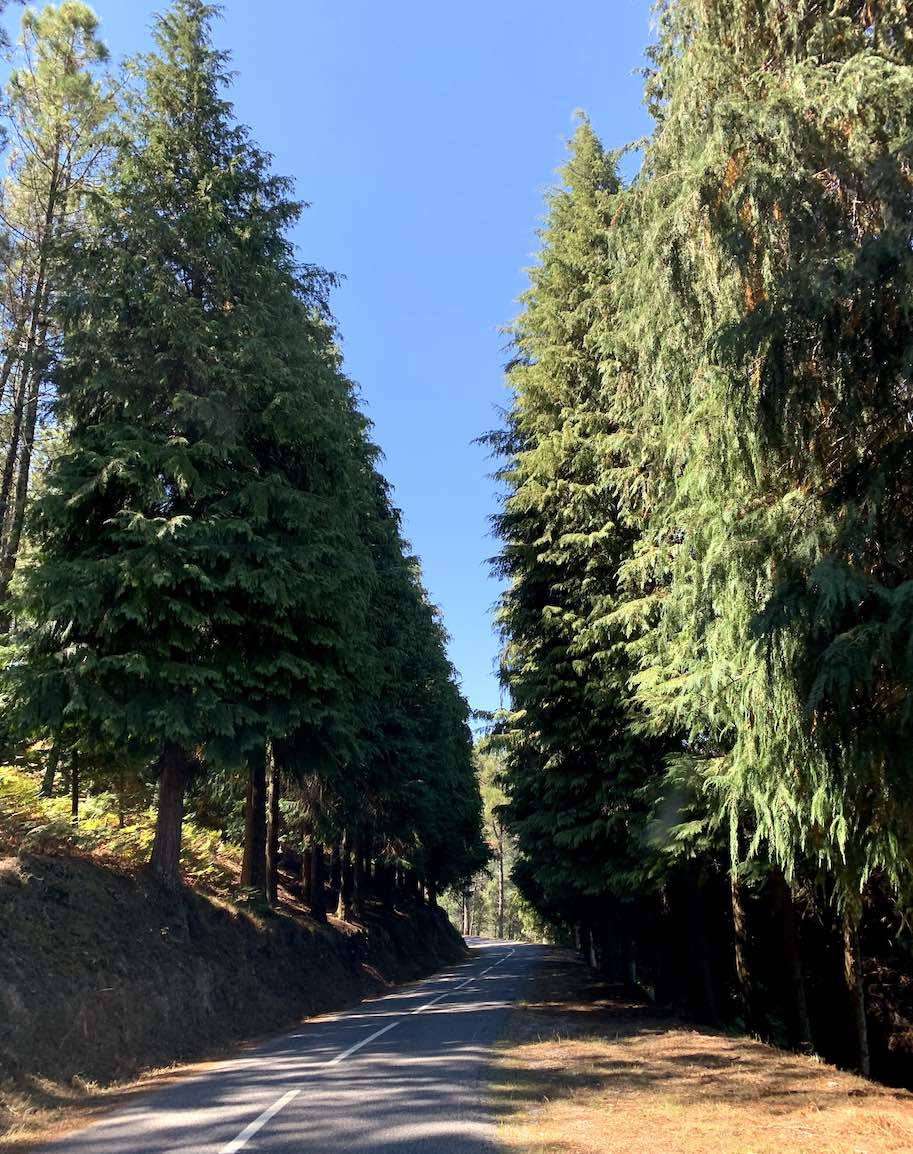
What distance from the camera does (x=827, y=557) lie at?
22.5 feet

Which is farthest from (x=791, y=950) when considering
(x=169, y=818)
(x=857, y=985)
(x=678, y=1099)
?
(x=169, y=818)

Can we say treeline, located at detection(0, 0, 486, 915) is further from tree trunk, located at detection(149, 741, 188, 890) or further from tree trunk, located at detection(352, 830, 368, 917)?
tree trunk, located at detection(352, 830, 368, 917)

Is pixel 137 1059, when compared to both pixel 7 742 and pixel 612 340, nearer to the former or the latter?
pixel 7 742

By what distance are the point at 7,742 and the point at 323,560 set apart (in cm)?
661

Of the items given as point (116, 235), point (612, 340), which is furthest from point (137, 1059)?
point (116, 235)

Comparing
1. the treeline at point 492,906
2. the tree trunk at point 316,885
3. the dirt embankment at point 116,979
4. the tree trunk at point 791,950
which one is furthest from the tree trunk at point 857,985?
the treeline at point 492,906

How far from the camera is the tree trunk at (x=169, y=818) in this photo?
1345 cm

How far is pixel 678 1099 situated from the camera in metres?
7.70

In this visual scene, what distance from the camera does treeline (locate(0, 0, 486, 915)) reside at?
39.8 feet

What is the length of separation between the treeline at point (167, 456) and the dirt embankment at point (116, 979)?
126cm

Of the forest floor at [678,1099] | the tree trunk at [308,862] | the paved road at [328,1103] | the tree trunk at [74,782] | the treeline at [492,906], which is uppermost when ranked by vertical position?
the tree trunk at [74,782]

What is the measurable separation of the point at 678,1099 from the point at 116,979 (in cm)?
746

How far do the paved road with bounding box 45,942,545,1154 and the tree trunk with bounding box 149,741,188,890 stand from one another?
333 centimetres

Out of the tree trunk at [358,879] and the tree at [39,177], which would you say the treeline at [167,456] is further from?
the tree trunk at [358,879]
